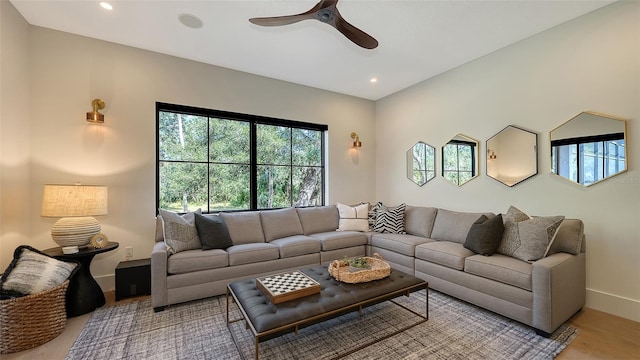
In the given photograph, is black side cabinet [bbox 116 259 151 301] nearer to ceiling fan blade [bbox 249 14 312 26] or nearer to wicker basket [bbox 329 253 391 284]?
wicker basket [bbox 329 253 391 284]

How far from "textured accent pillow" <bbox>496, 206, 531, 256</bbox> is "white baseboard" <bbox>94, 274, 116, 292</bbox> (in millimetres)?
4323

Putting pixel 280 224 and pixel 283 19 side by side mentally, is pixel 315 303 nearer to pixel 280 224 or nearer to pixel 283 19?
pixel 280 224

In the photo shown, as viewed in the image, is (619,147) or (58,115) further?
(58,115)

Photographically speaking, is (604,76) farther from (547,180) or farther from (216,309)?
(216,309)

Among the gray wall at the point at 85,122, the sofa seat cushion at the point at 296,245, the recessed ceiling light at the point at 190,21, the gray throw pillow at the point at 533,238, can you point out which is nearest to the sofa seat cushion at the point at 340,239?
the sofa seat cushion at the point at 296,245

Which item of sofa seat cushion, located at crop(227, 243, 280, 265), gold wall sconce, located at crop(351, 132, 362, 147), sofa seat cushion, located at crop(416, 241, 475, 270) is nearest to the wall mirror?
sofa seat cushion, located at crop(416, 241, 475, 270)

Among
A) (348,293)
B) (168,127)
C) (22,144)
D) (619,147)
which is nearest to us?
(348,293)

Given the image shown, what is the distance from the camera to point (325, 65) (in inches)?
147

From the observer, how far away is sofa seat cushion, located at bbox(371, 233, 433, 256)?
3314 millimetres

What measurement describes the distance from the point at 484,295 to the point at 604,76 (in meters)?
2.42

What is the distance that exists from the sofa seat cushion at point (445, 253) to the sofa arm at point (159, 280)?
2.76m

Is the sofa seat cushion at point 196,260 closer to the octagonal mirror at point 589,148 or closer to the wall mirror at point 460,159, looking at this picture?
the wall mirror at point 460,159

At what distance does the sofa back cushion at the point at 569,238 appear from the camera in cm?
250

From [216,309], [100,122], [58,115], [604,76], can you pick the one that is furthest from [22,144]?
[604,76]
